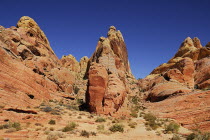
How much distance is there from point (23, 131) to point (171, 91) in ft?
101

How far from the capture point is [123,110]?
28422 mm

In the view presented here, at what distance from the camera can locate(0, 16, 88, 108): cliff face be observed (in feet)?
73.1

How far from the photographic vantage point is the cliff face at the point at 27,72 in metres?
22.3

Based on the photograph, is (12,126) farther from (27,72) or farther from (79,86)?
(79,86)

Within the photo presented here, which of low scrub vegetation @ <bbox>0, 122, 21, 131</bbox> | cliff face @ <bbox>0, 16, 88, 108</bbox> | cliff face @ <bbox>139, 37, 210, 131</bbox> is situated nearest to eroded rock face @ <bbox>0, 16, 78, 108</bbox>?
cliff face @ <bbox>0, 16, 88, 108</bbox>

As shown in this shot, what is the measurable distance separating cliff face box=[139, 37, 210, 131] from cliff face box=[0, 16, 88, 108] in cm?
2085

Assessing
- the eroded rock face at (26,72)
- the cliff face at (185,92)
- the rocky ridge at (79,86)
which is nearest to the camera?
the rocky ridge at (79,86)

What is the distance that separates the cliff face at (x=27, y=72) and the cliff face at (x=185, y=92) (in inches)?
821

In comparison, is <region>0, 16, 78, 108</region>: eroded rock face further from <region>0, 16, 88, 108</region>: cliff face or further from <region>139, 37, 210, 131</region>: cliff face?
<region>139, 37, 210, 131</region>: cliff face

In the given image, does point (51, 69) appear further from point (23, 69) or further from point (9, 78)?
point (9, 78)

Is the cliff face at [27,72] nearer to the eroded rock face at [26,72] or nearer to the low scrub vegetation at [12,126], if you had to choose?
the eroded rock face at [26,72]

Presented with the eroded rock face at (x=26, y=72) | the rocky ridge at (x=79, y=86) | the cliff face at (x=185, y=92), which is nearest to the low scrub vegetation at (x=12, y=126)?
the rocky ridge at (x=79, y=86)

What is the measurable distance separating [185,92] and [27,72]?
1144 inches

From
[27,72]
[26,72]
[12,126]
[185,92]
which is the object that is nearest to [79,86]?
[27,72]
